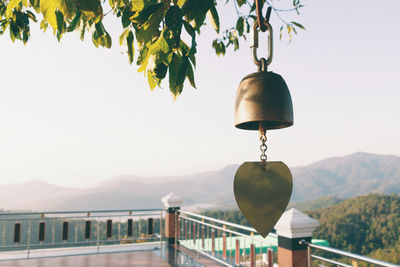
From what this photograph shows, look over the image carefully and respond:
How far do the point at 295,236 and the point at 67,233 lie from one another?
7.39 metres

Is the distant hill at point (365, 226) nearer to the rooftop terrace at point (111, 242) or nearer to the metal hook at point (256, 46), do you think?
the rooftop terrace at point (111, 242)

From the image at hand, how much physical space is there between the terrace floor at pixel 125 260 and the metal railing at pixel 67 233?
0.56 m

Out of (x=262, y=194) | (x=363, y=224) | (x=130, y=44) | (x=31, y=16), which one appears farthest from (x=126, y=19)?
(x=363, y=224)

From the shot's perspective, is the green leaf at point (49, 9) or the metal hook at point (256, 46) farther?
the metal hook at point (256, 46)

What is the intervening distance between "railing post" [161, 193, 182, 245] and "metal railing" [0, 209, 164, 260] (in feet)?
1.15

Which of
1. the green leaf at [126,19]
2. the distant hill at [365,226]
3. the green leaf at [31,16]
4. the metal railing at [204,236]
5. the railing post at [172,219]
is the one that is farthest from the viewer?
the distant hill at [365,226]

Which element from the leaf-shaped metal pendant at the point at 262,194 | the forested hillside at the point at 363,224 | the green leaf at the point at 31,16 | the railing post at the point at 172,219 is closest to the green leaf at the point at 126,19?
the leaf-shaped metal pendant at the point at 262,194

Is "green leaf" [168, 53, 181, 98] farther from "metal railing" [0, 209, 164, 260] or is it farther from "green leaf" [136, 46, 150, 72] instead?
"metal railing" [0, 209, 164, 260]

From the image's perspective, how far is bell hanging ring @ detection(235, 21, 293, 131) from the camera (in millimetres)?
1469

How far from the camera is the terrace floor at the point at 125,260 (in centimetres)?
802

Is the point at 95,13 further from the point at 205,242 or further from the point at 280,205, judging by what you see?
the point at 205,242

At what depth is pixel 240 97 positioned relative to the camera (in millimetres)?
1539

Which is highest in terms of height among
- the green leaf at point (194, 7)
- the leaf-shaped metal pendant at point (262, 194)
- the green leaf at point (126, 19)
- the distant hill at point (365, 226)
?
the green leaf at point (126, 19)

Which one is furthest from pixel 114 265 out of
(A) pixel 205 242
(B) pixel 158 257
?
(A) pixel 205 242
